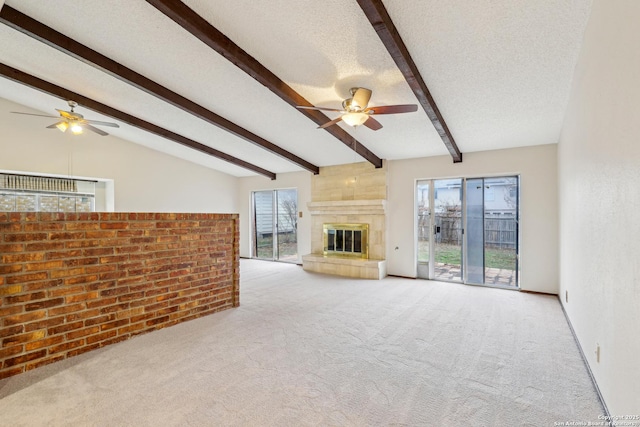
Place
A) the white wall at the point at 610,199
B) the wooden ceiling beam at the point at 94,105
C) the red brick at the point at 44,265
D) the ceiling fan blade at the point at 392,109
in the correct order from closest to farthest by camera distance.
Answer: the white wall at the point at 610,199 → the red brick at the point at 44,265 → the ceiling fan blade at the point at 392,109 → the wooden ceiling beam at the point at 94,105

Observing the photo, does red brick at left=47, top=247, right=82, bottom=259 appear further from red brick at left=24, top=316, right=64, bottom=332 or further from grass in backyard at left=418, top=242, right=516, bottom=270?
grass in backyard at left=418, top=242, right=516, bottom=270

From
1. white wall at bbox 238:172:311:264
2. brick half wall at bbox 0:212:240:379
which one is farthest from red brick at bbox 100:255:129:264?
white wall at bbox 238:172:311:264

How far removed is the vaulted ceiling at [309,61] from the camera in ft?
7.94

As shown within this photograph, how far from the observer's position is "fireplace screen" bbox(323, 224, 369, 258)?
628cm

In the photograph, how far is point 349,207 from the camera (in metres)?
6.46

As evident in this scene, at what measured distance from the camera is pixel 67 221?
264 centimetres

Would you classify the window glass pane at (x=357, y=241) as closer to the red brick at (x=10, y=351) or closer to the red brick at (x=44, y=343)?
the red brick at (x=44, y=343)

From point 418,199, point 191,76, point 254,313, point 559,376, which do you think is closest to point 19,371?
point 254,313

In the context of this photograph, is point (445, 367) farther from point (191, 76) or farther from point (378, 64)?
point (191, 76)

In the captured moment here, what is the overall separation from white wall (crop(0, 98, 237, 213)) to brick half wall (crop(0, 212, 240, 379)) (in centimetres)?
408

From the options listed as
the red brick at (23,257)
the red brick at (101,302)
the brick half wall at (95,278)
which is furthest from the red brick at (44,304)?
the red brick at (23,257)

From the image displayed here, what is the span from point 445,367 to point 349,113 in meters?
2.74

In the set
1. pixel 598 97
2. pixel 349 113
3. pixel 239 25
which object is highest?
pixel 239 25

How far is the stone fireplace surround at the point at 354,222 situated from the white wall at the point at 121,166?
10.4ft
